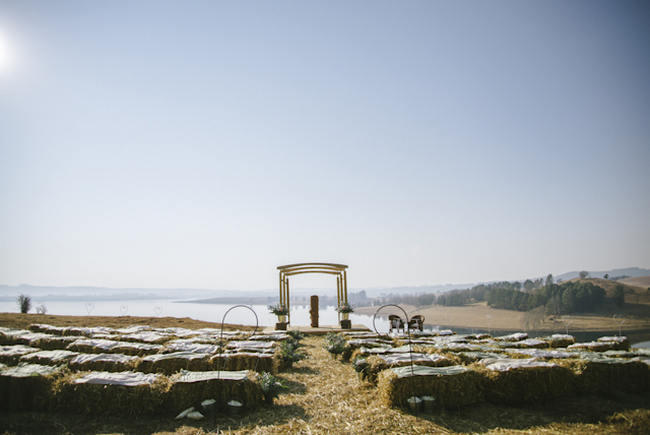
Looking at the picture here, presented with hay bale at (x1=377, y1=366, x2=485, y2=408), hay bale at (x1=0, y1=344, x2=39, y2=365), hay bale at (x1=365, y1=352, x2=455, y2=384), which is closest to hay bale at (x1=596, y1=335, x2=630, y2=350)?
hay bale at (x1=365, y1=352, x2=455, y2=384)

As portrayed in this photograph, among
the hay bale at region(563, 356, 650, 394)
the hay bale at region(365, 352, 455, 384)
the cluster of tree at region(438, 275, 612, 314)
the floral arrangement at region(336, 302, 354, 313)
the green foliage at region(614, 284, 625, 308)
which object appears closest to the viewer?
the hay bale at region(563, 356, 650, 394)

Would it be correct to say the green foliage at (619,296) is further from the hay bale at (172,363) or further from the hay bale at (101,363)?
the hay bale at (101,363)

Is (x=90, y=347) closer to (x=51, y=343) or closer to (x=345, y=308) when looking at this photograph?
(x=51, y=343)

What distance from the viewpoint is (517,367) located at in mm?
5320

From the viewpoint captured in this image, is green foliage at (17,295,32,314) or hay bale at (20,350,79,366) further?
green foliage at (17,295,32,314)

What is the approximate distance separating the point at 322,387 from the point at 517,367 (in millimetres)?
3729

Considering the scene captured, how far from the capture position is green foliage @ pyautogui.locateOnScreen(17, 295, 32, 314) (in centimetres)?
2169

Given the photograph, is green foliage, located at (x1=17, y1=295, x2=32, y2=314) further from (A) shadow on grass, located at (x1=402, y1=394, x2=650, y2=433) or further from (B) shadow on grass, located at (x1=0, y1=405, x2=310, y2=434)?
(A) shadow on grass, located at (x1=402, y1=394, x2=650, y2=433)

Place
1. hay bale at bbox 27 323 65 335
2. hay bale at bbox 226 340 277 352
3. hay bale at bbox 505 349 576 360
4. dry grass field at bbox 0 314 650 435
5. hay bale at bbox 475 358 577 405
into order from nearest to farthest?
dry grass field at bbox 0 314 650 435, hay bale at bbox 475 358 577 405, hay bale at bbox 505 349 576 360, hay bale at bbox 226 340 277 352, hay bale at bbox 27 323 65 335

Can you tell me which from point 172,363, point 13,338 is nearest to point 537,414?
point 172,363

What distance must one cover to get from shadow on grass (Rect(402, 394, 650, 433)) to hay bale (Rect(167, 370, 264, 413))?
104 inches

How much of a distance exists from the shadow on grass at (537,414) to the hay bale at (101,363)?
5962 mm

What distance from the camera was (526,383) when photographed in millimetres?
5242

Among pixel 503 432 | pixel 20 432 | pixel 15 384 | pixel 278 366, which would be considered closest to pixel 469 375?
pixel 503 432
